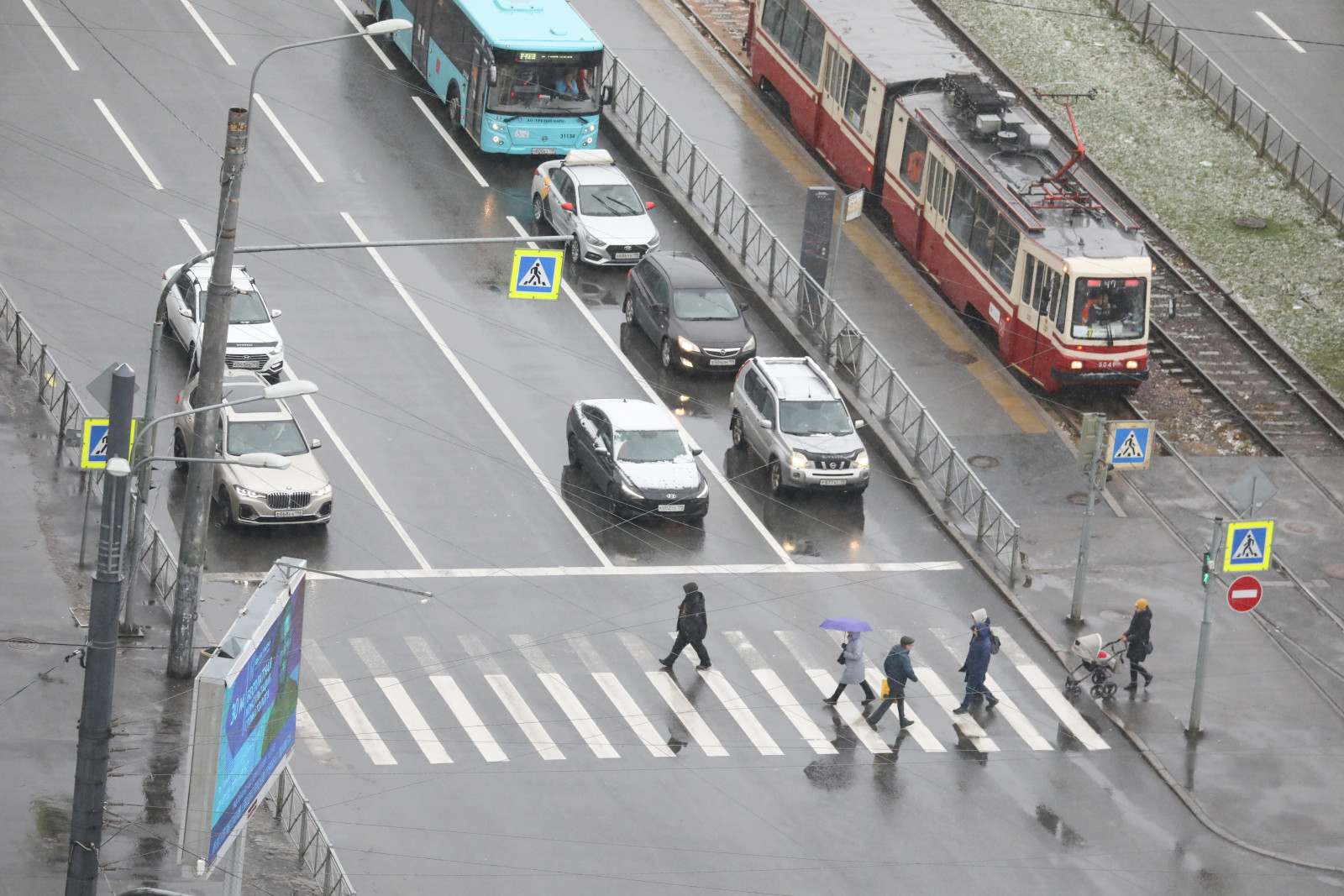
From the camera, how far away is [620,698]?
33.8 meters

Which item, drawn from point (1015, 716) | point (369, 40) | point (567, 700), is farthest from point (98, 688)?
point (369, 40)

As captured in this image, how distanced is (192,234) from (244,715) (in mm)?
24383

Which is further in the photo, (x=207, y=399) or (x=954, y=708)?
(x=954, y=708)

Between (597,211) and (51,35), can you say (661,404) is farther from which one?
(51,35)

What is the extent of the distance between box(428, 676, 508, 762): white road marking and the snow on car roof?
7.10 metres

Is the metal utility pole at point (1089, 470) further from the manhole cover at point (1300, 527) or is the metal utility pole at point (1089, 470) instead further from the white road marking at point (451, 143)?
the white road marking at point (451, 143)

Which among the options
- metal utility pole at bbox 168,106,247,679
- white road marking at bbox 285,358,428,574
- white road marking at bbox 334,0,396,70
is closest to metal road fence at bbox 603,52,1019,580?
white road marking at bbox 334,0,396,70

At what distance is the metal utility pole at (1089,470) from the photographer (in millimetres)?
36500

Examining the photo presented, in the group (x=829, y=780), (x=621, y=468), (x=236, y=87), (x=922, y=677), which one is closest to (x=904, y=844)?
(x=829, y=780)

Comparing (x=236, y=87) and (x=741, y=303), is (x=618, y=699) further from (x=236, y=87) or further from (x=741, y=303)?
(x=236, y=87)

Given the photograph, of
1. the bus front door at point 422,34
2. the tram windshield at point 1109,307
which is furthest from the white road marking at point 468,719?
the bus front door at point 422,34

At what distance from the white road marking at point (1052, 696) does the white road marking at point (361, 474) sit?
9.54 metres

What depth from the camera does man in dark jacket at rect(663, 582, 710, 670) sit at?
112 feet

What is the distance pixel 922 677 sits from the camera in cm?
3516
